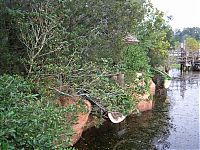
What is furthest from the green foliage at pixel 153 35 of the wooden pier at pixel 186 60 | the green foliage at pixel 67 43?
the wooden pier at pixel 186 60

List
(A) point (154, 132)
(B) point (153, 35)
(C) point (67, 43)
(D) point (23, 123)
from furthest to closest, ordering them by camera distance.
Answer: (B) point (153, 35)
(A) point (154, 132)
(C) point (67, 43)
(D) point (23, 123)

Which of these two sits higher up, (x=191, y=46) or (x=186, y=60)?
(x=191, y=46)

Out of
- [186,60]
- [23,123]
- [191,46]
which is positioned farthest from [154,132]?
[191,46]

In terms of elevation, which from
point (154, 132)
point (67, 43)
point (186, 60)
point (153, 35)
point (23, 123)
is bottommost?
point (154, 132)

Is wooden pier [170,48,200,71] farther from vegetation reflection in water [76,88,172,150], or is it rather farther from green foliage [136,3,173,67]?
vegetation reflection in water [76,88,172,150]

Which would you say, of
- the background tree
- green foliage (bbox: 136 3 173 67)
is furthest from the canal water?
the background tree

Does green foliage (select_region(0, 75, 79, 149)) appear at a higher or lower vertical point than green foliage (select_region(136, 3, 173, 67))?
lower

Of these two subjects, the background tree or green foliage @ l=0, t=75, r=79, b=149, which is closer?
green foliage @ l=0, t=75, r=79, b=149

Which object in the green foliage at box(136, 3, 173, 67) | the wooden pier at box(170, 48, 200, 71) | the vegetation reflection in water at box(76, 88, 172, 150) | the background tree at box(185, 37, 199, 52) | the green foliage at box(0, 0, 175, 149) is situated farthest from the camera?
the background tree at box(185, 37, 199, 52)

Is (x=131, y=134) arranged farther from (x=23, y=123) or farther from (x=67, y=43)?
(x=23, y=123)

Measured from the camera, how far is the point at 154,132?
12.7 m

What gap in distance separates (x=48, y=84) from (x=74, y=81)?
740 mm

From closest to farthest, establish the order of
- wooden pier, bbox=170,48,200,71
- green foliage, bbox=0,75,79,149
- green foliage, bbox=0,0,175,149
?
green foliage, bbox=0,75,79,149, green foliage, bbox=0,0,175,149, wooden pier, bbox=170,48,200,71

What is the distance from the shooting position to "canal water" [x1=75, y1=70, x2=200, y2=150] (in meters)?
11.2
